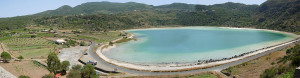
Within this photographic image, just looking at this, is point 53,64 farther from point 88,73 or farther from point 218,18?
point 218,18

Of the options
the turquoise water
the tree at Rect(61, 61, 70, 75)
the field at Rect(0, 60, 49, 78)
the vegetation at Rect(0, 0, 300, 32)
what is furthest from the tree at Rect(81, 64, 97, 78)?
the vegetation at Rect(0, 0, 300, 32)

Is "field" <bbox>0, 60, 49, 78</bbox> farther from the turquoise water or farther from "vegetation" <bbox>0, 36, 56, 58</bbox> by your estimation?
the turquoise water

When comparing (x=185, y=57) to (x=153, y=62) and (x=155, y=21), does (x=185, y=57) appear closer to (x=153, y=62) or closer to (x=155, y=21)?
(x=153, y=62)

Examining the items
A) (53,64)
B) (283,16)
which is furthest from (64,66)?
(283,16)

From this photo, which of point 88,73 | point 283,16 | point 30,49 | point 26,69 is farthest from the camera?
point 283,16

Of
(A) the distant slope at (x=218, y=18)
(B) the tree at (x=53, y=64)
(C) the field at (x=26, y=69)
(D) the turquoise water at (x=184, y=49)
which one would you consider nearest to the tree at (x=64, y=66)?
(B) the tree at (x=53, y=64)

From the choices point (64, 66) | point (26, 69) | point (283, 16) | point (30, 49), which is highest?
point (283, 16)

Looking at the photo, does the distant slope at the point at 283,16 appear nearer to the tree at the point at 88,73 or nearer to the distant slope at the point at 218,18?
the distant slope at the point at 218,18
